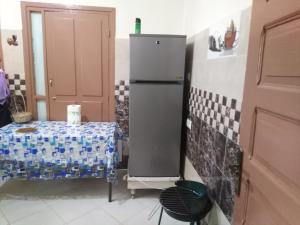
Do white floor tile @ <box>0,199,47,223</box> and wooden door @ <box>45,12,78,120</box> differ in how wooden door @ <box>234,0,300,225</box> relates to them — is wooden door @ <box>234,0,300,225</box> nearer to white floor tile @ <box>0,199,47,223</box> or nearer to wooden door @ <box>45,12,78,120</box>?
white floor tile @ <box>0,199,47,223</box>

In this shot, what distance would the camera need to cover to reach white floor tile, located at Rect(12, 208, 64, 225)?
205 cm

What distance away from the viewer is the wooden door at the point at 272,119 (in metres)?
0.76

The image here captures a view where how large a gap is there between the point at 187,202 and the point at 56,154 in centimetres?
134

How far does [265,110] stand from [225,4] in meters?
1.07

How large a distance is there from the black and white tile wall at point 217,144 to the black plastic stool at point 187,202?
97 millimetres

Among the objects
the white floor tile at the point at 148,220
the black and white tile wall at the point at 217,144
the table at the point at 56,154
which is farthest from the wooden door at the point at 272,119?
the table at the point at 56,154

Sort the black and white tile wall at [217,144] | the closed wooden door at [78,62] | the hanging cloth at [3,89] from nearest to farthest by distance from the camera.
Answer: the black and white tile wall at [217,144], the hanging cloth at [3,89], the closed wooden door at [78,62]

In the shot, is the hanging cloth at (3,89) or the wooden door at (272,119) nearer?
the wooden door at (272,119)

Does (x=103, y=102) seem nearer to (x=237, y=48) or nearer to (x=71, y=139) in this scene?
(x=71, y=139)

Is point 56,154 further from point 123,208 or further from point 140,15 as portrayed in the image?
point 140,15

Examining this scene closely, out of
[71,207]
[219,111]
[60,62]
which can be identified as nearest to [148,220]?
[71,207]

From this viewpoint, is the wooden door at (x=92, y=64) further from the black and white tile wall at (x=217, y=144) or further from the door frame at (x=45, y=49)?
the black and white tile wall at (x=217, y=144)

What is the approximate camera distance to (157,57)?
224cm

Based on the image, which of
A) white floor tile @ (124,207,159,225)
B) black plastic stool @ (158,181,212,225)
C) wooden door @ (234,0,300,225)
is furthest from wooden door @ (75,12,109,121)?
wooden door @ (234,0,300,225)
